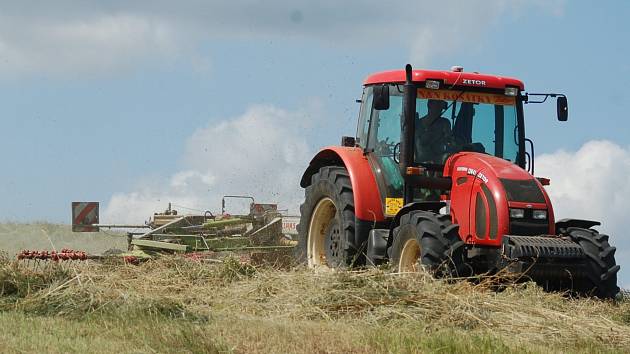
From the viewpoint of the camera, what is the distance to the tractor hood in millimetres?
10242

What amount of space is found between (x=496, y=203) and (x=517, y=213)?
0.80ft

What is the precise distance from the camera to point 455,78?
1174 cm

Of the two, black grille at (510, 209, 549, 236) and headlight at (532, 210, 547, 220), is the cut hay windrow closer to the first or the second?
black grille at (510, 209, 549, 236)

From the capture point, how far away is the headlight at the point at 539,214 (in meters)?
10.4

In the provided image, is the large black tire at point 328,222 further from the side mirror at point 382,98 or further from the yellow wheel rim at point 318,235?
the side mirror at point 382,98

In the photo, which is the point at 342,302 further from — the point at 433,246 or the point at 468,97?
the point at 468,97

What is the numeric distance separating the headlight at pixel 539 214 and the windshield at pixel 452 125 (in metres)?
1.41

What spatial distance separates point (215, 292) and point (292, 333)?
126 inches

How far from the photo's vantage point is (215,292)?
1064cm

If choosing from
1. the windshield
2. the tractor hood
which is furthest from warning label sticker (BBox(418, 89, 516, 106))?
the tractor hood

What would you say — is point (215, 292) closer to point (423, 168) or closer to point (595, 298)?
point (423, 168)

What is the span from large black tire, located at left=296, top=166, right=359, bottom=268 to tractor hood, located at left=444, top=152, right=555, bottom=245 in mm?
1471

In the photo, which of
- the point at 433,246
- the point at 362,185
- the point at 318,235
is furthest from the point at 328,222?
the point at 433,246

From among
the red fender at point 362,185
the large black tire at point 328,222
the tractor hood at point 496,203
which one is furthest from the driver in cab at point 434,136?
the large black tire at point 328,222
